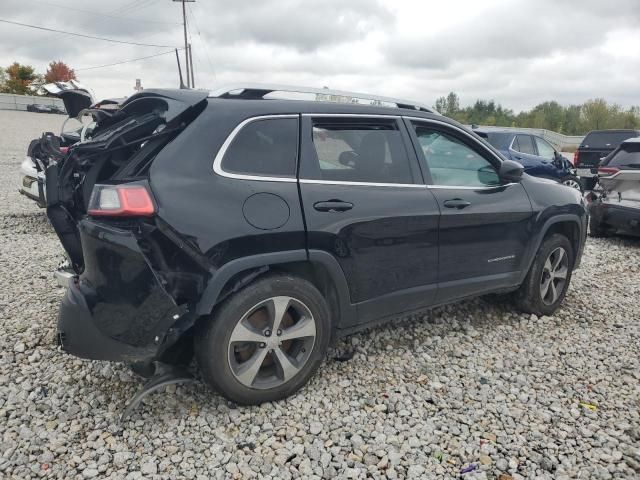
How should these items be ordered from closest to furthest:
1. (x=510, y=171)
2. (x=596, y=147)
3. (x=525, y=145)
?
(x=510, y=171), (x=525, y=145), (x=596, y=147)

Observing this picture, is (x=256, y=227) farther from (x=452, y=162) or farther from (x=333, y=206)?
(x=452, y=162)

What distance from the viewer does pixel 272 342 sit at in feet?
9.52

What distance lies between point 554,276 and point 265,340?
293 cm

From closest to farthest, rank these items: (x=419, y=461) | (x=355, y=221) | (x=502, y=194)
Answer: (x=419, y=461), (x=355, y=221), (x=502, y=194)

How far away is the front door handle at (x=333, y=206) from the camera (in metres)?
2.96

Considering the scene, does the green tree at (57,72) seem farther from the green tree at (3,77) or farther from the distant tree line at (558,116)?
the distant tree line at (558,116)

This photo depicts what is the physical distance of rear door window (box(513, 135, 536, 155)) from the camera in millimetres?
11008

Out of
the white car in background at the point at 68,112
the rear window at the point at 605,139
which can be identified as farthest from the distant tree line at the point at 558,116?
the white car in background at the point at 68,112

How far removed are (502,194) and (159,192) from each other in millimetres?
2684

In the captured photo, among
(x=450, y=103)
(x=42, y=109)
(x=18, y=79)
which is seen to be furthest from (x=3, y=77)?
(x=450, y=103)

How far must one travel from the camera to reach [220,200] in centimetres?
268

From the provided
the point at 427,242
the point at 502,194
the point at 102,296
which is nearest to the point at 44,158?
the point at 102,296

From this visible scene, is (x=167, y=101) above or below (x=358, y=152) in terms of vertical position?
above

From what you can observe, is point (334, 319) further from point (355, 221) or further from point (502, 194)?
point (502, 194)
